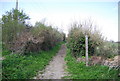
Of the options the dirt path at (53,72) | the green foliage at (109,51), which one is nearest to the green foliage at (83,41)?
the green foliage at (109,51)

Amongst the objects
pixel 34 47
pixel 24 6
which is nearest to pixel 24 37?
pixel 34 47

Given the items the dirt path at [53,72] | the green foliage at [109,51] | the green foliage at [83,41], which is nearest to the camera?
the dirt path at [53,72]

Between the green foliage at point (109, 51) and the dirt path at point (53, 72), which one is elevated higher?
the green foliage at point (109, 51)

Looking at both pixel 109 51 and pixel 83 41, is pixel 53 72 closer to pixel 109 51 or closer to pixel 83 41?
pixel 109 51

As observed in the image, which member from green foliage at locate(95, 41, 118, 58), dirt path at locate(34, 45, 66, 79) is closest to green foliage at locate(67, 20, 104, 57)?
green foliage at locate(95, 41, 118, 58)

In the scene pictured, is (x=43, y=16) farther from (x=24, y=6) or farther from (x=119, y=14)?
(x=119, y=14)

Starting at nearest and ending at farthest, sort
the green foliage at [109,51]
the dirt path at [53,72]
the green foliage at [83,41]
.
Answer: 1. the dirt path at [53,72]
2. the green foliage at [109,51]
3. the green foliage at [83,41]

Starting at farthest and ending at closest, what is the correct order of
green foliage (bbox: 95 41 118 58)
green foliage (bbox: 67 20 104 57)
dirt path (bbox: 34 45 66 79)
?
green foliage (bbox: 67 20 104 57) → green foliage (bbox: 95 41 118 58) → dirt path (bbox: 34 45 66 79)

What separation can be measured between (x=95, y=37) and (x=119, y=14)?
3.35 m

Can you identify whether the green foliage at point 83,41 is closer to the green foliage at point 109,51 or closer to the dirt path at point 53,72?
the green foliage at point 109,51

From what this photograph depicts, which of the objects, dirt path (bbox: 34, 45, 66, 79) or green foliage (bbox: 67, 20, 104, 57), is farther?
green foliage (bbox: 67, 20, 104, 57)

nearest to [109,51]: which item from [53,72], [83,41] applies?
[83,41]

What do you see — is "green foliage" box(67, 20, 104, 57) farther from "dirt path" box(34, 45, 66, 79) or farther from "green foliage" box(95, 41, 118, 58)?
"dirt path" box(34, 45, 66, 79)

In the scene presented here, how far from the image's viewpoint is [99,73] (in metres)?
4.89
